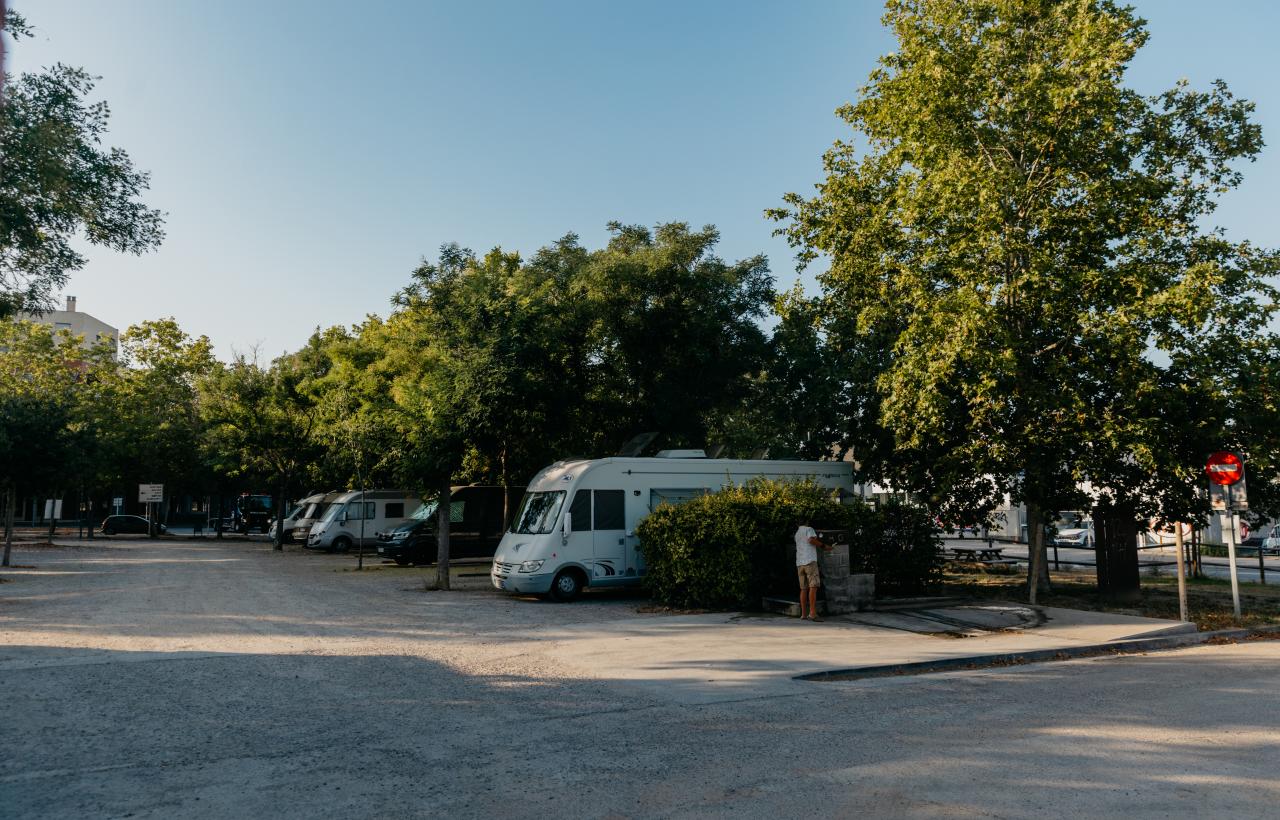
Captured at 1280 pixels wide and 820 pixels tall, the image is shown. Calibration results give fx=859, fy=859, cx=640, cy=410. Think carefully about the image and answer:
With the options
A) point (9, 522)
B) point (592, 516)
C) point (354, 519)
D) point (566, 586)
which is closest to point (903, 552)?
point (592, 516)

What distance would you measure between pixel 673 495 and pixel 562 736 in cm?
1091

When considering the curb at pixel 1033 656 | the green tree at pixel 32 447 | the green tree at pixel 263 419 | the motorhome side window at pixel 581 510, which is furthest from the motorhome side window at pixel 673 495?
the green tree at pixel 263 419

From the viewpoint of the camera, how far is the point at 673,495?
696 inches

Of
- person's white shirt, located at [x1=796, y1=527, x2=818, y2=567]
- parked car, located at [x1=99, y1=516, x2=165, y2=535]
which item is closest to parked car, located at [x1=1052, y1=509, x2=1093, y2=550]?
person's white shirt, located at [x1=796, y1=527, x2=818, y2=567]

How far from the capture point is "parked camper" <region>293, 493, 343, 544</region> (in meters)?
38.1

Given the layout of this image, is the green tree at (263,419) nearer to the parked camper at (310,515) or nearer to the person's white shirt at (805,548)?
the parked camper at (310,515)

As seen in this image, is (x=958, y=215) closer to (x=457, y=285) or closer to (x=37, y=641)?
(x=457, y=285)

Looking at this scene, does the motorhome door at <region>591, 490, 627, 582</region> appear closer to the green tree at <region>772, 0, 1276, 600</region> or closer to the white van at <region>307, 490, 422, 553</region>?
the green tree at <region>772, 0, 1276, 600</region>

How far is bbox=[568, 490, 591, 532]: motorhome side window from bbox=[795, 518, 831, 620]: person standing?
14.9 feet

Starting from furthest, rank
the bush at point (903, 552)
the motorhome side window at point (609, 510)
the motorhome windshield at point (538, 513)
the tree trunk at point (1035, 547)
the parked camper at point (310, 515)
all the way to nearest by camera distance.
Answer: the parked camper at point (310, 515)
the motorhome side window at point (609, 510)
the motorhome windshield at point (538, 513)
the bush at point (903, 552)
the tree trunk at point (1035, 547)

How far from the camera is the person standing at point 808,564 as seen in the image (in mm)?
13859

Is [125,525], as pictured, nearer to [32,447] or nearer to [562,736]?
[32,447]

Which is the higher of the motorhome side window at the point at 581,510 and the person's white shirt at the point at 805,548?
the motorhome side window at the point at 581,510

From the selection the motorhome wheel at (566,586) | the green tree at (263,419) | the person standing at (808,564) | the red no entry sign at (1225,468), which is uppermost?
the green tree at (263,419)
